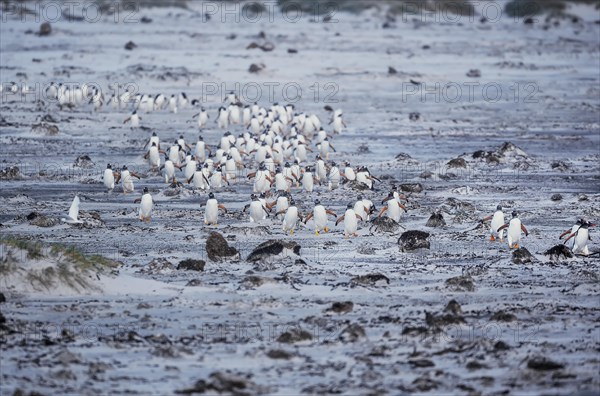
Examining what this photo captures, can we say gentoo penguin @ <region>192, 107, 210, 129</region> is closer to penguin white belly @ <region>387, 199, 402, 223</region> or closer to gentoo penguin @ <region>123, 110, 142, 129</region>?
gentoo penguin @ <region>123, 110, 142, 129</region>

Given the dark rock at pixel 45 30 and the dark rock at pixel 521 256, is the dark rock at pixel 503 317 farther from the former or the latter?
the dark rock at pixel 45 30

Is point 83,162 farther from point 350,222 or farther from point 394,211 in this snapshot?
point 350,222

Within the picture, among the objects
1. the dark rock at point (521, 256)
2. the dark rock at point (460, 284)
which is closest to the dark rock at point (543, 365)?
the dark rock at point (460, 284)

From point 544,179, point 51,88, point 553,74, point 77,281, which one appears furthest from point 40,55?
point 77,281

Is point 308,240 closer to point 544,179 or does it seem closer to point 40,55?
point 544,179

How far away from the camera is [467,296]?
12.8m

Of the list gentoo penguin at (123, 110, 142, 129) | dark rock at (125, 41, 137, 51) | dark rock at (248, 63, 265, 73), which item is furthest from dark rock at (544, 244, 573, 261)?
dark rock at (125, 41, 137, 51)

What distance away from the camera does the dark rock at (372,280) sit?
13.1 metres

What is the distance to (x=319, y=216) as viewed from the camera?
643 inches

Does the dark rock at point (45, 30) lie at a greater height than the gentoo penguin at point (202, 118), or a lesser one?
greater

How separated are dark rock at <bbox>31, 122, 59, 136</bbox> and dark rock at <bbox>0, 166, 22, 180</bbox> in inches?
Result: 191

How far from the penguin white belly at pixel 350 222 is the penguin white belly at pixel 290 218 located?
80 cm

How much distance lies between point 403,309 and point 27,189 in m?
9.60

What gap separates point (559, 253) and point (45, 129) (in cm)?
1453
